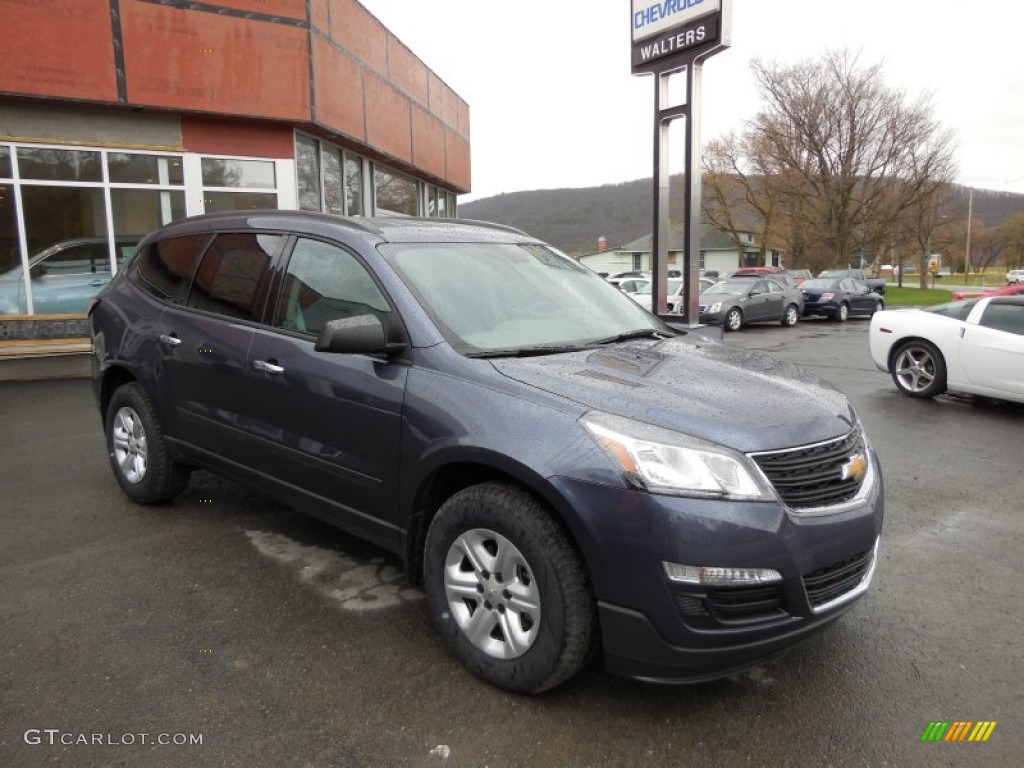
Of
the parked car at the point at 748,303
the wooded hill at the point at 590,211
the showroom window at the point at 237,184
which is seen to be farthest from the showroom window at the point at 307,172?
the wooded hill at the point at 590,211

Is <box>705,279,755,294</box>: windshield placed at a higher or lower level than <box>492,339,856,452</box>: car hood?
lower

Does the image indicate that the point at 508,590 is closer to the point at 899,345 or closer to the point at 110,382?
the point at 110,382

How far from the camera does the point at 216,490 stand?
4.97 meters

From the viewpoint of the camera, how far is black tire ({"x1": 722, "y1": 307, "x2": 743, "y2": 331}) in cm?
1884

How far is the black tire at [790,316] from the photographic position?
68.1 feet

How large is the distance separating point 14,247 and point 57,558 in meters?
8.65

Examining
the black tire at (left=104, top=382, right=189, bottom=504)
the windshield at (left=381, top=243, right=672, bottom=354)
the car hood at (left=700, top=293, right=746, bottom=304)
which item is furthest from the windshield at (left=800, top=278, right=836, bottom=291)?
the black tire at (left=104, top=382, right=189, bottom=504)

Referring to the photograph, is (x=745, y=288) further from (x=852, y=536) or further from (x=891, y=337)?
(x=852, y=536)

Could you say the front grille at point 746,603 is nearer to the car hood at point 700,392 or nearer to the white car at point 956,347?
the car hood at point 700,392

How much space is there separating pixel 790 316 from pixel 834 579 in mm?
19893

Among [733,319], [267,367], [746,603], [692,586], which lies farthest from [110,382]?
[733,319]

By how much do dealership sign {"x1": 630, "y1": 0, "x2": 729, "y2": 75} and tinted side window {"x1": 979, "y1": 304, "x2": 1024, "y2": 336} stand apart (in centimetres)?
437

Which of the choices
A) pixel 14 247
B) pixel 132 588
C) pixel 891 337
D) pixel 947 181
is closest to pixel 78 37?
pixel 14 247

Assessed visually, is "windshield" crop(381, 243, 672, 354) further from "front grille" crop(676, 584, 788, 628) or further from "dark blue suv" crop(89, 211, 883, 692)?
"front grille" crop(676, 584, 788, 628)
